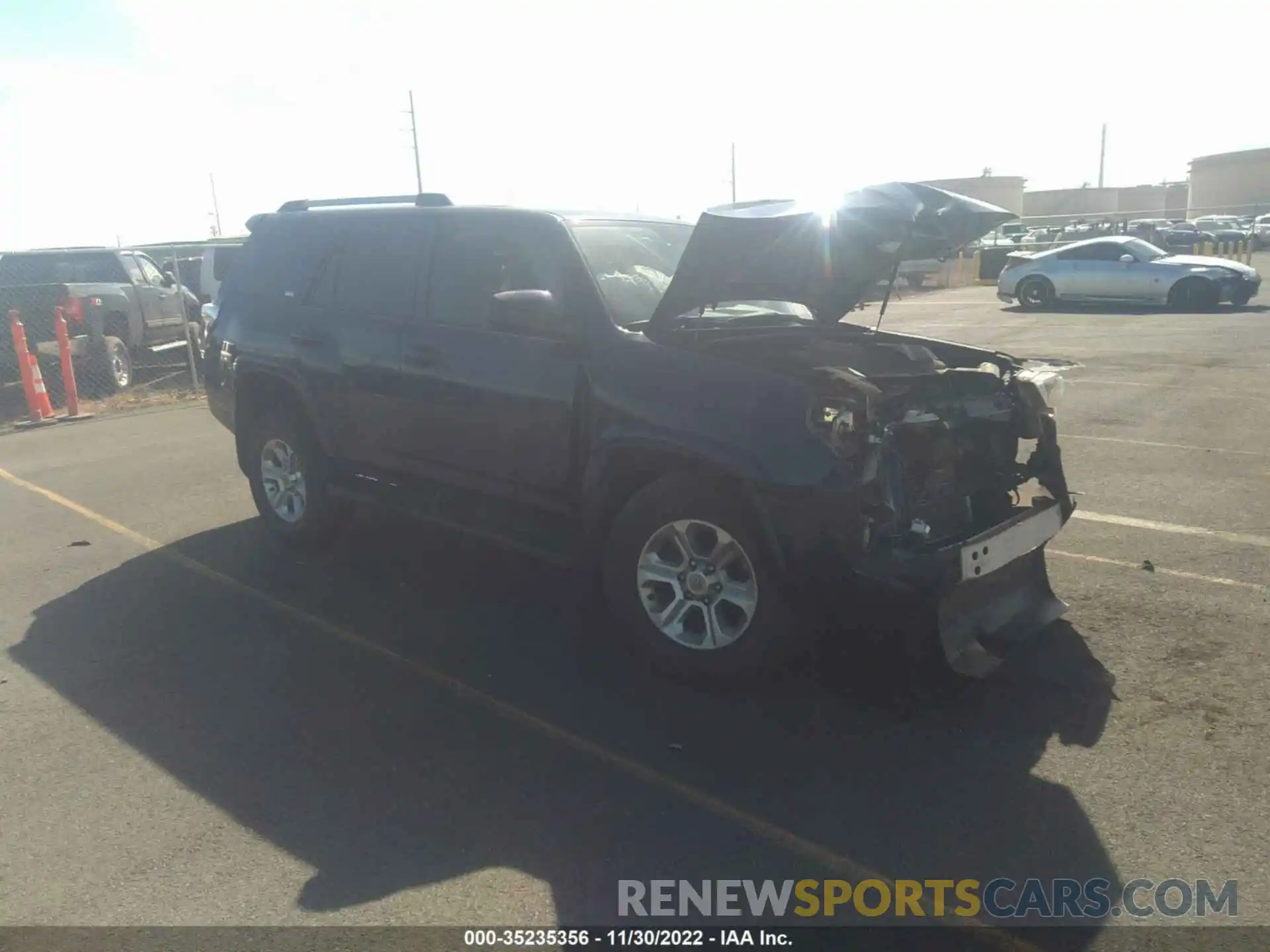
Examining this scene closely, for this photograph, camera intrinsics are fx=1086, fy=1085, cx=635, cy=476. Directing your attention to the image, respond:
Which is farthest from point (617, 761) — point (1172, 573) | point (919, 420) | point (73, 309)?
point (73, 309)

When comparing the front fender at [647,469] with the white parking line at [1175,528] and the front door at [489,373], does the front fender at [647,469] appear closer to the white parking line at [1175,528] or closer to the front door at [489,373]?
the front door at [489,373]

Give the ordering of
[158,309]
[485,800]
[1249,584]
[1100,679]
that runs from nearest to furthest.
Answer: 1. [485,800]
2. [1100,679]
3. [1249,584]
4. [158,309]

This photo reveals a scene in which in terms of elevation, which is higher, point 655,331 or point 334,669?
point 655,331

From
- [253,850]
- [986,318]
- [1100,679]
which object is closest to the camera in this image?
[253,850]

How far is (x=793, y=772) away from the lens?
392cm

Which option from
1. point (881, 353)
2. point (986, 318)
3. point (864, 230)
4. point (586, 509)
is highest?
point (864, 230)

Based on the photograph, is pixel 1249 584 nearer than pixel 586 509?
No

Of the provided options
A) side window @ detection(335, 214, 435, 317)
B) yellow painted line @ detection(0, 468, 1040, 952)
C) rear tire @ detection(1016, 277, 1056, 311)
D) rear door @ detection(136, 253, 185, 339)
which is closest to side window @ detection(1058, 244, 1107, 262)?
rear tire @ detection(1016, 277, 1056, 311)

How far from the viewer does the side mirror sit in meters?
4.78

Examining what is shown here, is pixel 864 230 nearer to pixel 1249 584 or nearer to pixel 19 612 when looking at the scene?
pixel 1249 584

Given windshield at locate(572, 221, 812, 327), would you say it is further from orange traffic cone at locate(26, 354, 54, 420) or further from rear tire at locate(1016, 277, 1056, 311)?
rear tire at locate(1016, 277, 1056, 311)

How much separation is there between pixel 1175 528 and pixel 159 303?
1451 centimetres

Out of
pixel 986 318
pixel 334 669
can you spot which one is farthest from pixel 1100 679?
pixel 986 318

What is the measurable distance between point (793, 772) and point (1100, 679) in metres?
1.57
